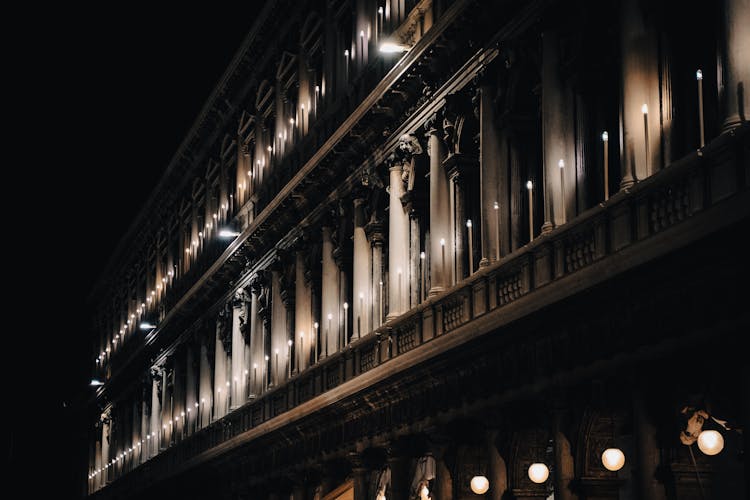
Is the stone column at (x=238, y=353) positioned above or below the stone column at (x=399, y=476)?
above

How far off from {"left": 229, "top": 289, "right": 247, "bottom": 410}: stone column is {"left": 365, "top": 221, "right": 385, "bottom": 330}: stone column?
1247 cm

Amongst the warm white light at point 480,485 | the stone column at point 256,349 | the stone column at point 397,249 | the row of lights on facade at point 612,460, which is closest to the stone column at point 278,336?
the stone column at point 256,349

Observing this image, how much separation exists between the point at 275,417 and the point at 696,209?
968 inches

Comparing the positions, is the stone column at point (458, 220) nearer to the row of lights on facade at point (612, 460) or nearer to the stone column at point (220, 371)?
the row of lights on facade at point (612, 460)

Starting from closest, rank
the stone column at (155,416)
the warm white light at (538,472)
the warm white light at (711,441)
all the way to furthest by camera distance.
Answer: the warm white light at (711,441) < the warm white light at (538,472) < the stone column at (155,416)

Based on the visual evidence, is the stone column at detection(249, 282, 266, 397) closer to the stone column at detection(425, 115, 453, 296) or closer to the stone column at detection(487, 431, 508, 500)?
the stone column at detection(425, 115, 453, 296)

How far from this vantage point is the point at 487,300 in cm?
3091

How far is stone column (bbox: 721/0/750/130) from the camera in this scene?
867 inches

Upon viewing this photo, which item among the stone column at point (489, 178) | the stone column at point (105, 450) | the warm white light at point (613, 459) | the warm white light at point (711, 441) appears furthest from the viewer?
the stone column at point (105, 450)

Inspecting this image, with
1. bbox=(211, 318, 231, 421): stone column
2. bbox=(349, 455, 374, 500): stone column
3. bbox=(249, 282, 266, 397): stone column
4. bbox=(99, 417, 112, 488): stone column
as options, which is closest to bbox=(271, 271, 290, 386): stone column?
bbox=(249, 282, 266, 397): stone column

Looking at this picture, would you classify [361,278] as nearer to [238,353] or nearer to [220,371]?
[238,353]

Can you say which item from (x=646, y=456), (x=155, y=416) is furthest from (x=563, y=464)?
(x=155, y=416)

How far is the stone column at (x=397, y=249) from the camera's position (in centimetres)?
3756

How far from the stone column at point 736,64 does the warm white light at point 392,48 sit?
15689mm
